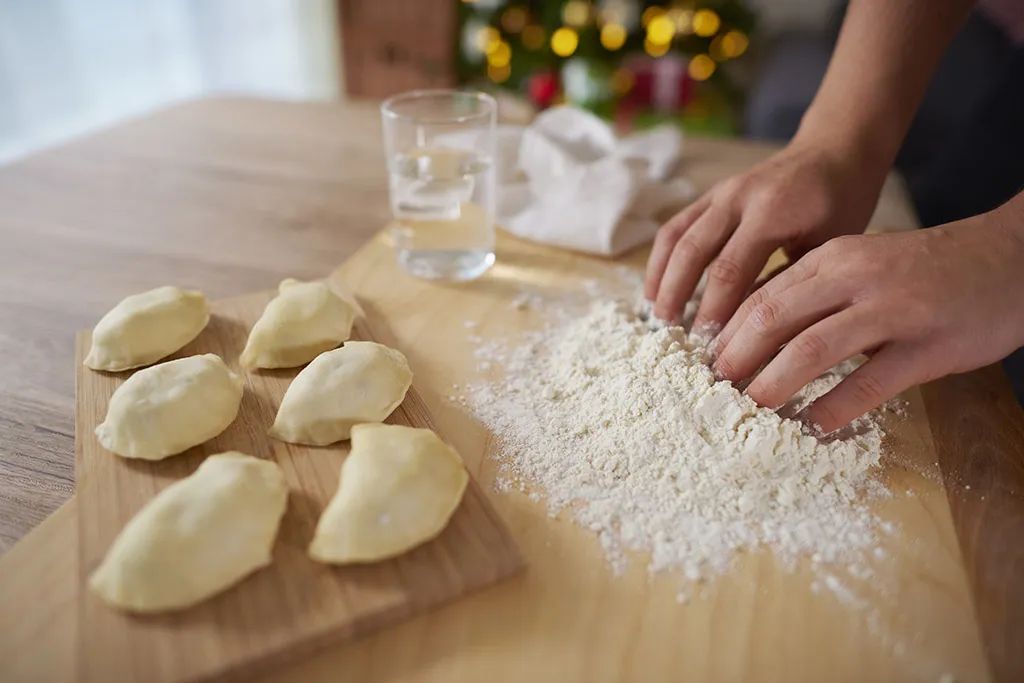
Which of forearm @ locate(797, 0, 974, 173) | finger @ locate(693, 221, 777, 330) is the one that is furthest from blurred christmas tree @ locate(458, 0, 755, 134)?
finger @ locate(693, 221, 777, 330)

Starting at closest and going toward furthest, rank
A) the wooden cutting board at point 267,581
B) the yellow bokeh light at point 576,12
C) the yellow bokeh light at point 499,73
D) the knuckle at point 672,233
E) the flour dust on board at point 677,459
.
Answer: the wooden cutting board at point 267,581, the flour dust on board at point 677,459, the knuckle at point 672,233, the yellow bokeh light at point 576,12, the yellow bokeh light at point 499,73

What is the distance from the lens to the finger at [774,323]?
730 mm

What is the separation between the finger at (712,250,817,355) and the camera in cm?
76

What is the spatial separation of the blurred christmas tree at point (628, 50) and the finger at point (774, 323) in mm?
2258

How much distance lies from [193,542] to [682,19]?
9.85 ft

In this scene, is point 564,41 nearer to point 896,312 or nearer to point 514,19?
point 514,19

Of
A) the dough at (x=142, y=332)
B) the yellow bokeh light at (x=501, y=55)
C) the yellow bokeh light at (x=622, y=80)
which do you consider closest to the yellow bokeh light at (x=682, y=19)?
the yellow bokeh light at (x=622, y=80)

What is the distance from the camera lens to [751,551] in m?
0.64

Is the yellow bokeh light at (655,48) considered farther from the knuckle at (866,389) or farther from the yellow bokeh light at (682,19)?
the knuckle at (866,389)

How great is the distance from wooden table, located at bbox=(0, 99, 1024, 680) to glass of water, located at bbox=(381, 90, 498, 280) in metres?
0.10

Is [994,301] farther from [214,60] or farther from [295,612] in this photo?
[214,60]

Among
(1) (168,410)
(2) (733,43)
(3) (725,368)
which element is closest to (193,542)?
(1) (168,410)

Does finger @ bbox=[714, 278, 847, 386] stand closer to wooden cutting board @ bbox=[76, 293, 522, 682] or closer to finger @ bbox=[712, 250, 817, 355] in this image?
finger @ bbox=[712, 250, 817, 355]

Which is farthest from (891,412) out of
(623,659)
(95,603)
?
(95,603)
